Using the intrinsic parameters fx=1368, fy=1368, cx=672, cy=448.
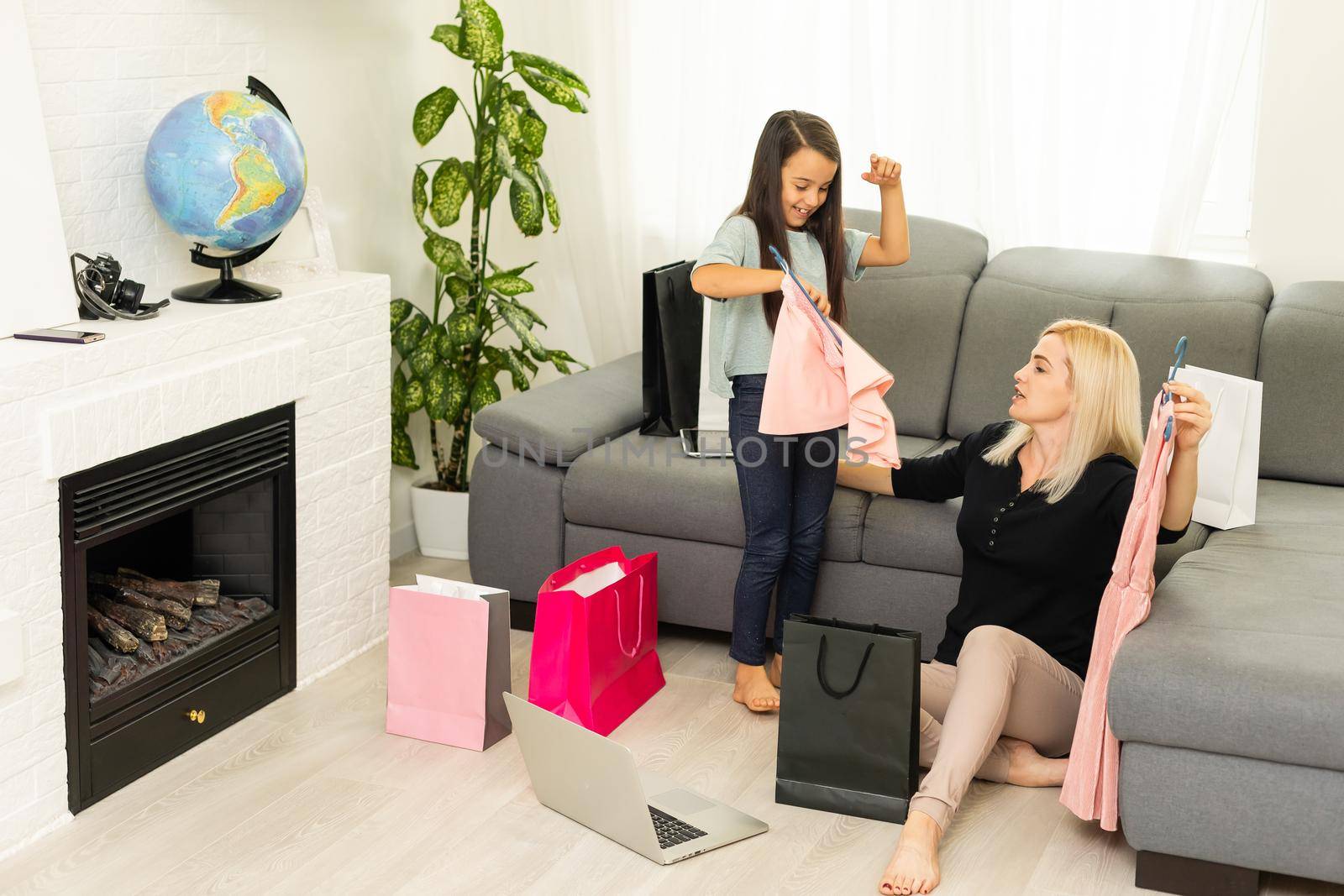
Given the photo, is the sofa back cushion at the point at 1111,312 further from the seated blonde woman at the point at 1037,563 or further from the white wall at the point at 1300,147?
the seated blonde woman at the point at 1037,563

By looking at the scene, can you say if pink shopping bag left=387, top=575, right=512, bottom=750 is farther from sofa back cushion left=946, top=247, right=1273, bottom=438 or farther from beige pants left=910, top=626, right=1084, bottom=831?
sofa back cushion left=946, top=247, right=1273, bottom=438

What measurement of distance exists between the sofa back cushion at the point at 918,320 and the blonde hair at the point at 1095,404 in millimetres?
883

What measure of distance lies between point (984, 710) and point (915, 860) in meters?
0.29

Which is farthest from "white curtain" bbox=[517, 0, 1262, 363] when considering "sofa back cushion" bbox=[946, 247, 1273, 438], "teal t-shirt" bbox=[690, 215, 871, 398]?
"teal t-shirt" bbox=[690, 215, 871, 398]

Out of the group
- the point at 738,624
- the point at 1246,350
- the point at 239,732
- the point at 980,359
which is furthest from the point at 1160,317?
the point at 239,732

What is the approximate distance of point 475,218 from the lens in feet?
11.8

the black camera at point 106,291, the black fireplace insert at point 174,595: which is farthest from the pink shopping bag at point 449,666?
the black camera at point 106,291

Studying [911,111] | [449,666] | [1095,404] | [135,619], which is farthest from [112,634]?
[911,111]

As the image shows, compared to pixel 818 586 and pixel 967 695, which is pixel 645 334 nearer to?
pixel 818 586

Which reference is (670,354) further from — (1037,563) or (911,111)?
(1037,563)

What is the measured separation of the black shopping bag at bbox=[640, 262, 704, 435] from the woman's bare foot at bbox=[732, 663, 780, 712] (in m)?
0.68

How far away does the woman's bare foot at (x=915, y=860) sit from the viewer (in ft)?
7.11

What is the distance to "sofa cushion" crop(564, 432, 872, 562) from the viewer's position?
2.92 metres

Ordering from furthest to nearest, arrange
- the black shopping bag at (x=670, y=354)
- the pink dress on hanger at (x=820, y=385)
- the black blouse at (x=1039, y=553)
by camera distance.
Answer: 1. the black shopping bag at (x=670, y=354)
2. the pink dress on hanger at (x=820, y=385)
3. the black blouse at (x=1039, y=553)
